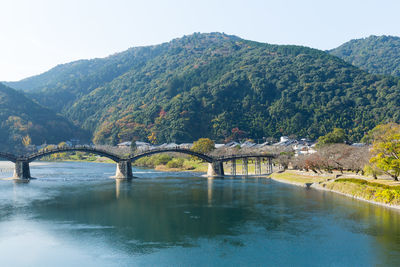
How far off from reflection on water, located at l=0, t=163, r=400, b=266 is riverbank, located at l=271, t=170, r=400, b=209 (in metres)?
1.33

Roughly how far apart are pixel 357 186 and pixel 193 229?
22441mm

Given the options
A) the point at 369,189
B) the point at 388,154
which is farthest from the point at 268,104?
the point at 369,189

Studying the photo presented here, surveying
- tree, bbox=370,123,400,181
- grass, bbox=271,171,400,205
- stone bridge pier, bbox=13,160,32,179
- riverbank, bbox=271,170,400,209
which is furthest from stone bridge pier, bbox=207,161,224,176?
tree, bbox=370,123,400,181

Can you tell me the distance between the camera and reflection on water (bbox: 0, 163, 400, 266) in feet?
82.8

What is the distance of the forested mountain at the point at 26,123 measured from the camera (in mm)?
141663

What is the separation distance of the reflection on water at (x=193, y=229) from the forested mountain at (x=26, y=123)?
99.0 meters

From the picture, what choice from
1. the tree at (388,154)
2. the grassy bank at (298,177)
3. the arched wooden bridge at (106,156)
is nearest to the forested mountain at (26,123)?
the arched wooden bridge at (106,156)

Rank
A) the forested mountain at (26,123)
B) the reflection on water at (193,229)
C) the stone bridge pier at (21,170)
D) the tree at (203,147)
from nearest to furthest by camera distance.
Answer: the reflection on water at (193,229)
the stone bridge pier at (21,170)
the tree at (203,147)
the forested mountain at (26,123)

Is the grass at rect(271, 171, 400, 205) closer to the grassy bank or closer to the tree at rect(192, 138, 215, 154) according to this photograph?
the grassy bank

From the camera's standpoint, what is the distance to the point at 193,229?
32344 mm

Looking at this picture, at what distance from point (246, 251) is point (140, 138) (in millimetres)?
119170

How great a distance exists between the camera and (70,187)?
188 feet

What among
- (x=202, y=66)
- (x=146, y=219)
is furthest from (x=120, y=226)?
(x=202, y=66)

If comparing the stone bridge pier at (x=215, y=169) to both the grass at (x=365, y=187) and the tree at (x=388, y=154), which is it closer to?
the grass at (x=365, y=187)
